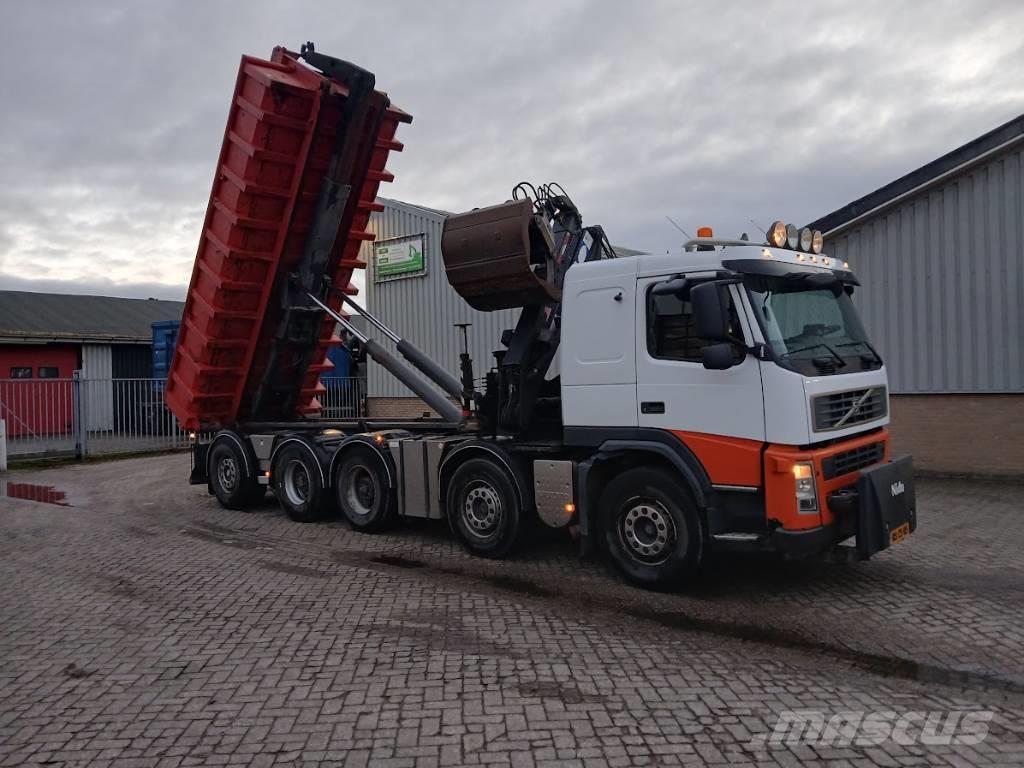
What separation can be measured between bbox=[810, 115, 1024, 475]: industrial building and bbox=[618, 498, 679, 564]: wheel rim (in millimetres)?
7544

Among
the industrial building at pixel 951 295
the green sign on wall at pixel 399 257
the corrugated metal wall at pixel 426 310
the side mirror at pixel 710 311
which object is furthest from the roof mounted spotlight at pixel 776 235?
the green sign on wall at pixel 399 257

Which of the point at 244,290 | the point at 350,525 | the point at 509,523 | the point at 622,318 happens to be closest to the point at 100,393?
the point at 244,290

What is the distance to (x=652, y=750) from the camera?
3.68 m

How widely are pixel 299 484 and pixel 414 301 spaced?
10832 millimetres

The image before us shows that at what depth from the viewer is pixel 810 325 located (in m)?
6.16

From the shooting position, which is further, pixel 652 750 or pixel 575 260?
pixel 575 260

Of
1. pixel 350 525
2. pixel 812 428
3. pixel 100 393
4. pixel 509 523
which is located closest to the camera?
pixel 812 428

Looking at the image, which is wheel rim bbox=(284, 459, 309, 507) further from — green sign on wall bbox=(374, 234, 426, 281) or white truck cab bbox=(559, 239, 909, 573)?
green sign on wall bbox=(374, 234, 426, 281)

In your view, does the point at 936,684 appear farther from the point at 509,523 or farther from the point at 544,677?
the point at 509,523

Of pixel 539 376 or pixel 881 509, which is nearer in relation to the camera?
pixel 881 509

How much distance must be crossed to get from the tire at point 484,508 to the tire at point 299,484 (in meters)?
2.30

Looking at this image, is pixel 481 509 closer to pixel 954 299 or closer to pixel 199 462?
pixel 199 462

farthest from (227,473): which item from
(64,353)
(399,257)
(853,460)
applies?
(64,353)

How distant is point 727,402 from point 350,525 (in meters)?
5.06
